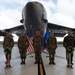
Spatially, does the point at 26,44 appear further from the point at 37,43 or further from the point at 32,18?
the point at 32,18

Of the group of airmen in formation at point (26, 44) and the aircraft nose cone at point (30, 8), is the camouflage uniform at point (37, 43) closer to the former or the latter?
the group of airmen in formation at point (26, 44)

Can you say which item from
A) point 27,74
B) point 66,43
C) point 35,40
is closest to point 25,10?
point 35,40

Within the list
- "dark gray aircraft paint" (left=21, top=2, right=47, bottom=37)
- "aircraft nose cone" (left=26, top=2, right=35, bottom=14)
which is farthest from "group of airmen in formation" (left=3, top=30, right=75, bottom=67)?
"aircraft nose cone" (left=26, top=2, right=35, bottom=14)

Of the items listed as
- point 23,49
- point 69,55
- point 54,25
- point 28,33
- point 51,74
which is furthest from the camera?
point 54,25

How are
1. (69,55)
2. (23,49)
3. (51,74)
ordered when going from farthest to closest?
(23,49) → (69,55) → (51,74)

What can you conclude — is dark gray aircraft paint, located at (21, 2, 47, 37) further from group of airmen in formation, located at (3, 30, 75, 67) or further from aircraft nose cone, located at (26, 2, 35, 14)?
group of airmen in formation, located at (3, 30, 75, 67)

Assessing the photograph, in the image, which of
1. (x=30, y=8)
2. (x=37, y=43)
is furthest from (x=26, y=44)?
(x=30, y=8)

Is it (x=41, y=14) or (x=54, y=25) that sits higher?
(x=41, y=14)

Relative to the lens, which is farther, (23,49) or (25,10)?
(25,10)

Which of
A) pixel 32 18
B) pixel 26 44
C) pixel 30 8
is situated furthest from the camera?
pixel 30 8

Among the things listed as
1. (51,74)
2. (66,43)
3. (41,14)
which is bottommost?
(51,74)

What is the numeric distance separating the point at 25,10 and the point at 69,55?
7.60 m

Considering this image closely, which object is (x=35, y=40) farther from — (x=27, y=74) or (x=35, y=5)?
(x=35, y=5)

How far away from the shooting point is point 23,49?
826cm
